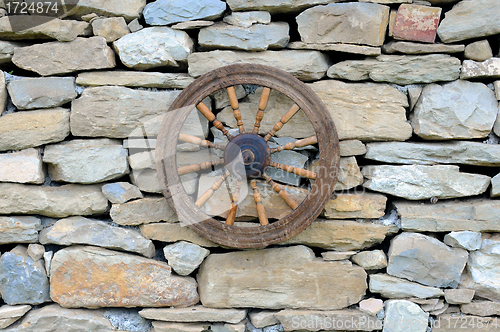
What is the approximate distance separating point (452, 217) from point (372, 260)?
55 cm

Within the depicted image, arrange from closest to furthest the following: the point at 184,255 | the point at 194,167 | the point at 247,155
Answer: the point at 247,155, the point at 194,167, the point at 184,255

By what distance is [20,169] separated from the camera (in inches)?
87.5

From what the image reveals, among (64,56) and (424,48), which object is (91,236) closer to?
(64,56)

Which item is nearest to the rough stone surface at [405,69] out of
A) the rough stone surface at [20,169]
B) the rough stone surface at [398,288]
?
the rough stone surface at [398,288]

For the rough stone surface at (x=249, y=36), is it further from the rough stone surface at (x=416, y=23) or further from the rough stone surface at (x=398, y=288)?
the rough stone surface at (x=398, y=288)

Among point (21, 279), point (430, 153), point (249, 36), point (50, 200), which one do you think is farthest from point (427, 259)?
point (21, 279)

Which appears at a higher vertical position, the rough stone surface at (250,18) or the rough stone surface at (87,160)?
the rough stone surface at (250,18)

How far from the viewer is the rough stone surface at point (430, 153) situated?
2191 millimetres

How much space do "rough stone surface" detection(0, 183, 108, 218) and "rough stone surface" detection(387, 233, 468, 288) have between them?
1.86m

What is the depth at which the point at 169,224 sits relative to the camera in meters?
2.27

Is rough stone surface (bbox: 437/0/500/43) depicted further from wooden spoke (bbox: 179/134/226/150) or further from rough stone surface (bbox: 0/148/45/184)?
rough stone surface (bbox: 0/148/45/184)

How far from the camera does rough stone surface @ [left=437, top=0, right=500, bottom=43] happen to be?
2.11 m

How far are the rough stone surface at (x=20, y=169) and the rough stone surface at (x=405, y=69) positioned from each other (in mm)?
1936

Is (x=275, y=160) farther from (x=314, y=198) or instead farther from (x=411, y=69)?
(x=411, y=69)
